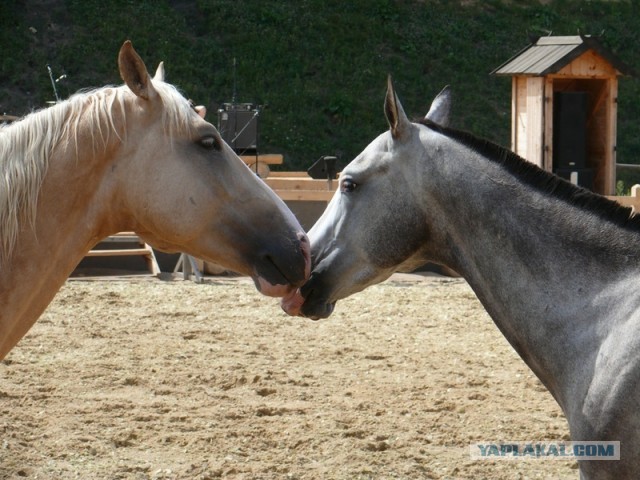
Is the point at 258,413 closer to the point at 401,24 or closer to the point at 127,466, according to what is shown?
the point at 127,466

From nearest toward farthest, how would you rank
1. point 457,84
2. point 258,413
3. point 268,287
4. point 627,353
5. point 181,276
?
point 627,353 < point 268,287 < point 258,413 < point 181,276 < point 457,84

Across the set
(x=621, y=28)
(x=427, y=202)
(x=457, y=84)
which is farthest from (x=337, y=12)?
(x=427, y=202)

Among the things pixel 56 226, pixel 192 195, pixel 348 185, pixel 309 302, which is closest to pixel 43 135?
pixel 56 226

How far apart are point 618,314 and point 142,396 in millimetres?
3636

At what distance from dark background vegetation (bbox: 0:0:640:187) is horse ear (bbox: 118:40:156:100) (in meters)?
14.9

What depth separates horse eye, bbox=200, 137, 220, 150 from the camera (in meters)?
2.72

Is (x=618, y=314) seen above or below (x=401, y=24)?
below

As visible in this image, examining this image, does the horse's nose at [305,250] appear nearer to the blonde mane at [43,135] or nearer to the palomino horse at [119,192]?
the palomino horse at [119,192]

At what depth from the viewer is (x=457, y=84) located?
67.1ft

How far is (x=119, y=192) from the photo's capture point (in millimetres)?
2680

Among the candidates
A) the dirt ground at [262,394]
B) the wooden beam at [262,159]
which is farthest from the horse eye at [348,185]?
the wooden beam at [262,159]

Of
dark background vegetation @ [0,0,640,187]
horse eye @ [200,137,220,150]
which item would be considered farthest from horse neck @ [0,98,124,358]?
dark background vegetation @ [0,0,640,187]

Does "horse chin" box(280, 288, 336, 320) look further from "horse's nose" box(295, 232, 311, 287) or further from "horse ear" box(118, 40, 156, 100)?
"horse ear" box(118, 40, 156, 100)

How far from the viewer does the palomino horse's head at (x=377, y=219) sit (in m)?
3.03
